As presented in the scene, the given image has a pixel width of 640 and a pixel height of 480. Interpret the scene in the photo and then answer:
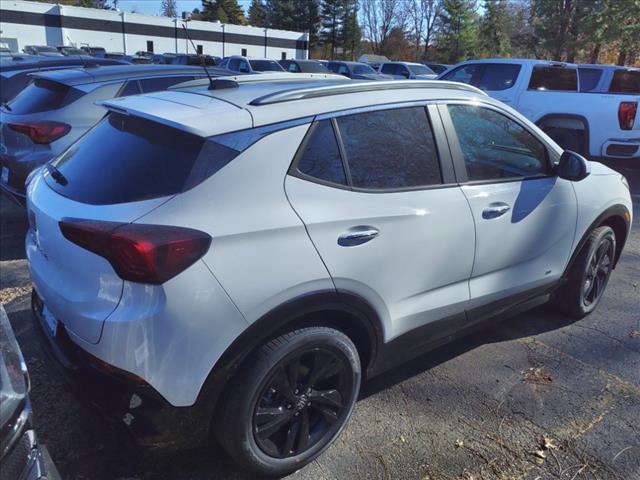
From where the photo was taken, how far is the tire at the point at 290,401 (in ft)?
7.34

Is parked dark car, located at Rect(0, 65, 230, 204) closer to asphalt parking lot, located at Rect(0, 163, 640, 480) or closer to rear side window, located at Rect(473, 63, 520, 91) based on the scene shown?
asphalt parking lot, located at Rect(0, 163, 640, 480)

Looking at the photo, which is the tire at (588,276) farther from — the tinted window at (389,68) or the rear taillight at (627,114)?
the tinted window at (389,68)

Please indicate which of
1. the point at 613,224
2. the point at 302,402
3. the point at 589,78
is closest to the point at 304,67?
the point at 589,78

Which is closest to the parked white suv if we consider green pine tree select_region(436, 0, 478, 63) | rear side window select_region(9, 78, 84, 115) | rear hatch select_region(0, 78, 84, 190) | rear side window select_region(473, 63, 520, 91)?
rear hatch select_region(0, 78, 84, 190)

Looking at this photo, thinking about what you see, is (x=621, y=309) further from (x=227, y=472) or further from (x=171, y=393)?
(x=171, y=393)

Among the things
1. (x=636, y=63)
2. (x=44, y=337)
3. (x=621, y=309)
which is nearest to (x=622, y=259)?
(x=621, y=309)

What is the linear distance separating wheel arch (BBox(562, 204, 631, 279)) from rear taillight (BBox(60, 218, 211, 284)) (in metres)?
2.91

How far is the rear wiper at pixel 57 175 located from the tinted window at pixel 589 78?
1070 cm

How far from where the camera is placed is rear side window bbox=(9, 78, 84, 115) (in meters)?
5.27

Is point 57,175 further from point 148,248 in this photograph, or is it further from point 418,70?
point 418,70

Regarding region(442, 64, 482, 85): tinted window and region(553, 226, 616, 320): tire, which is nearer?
region(553, 226, 616, 320): tire

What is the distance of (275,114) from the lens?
239 cm

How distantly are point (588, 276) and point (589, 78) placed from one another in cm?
840

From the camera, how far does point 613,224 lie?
4.27 meters
